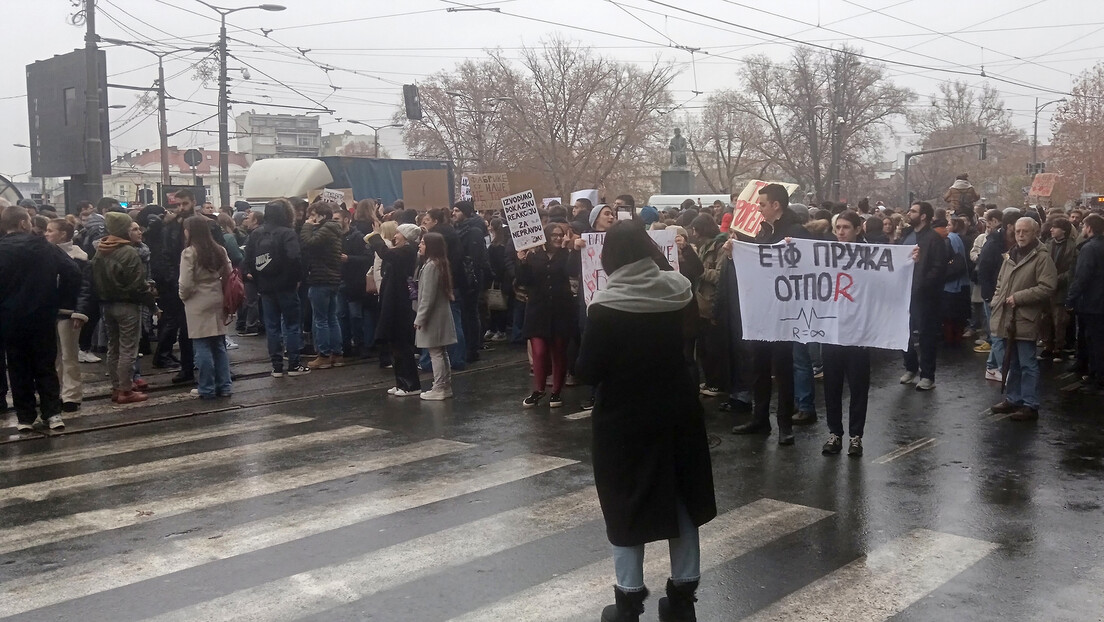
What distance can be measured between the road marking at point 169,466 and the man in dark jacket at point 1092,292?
23.6 ft

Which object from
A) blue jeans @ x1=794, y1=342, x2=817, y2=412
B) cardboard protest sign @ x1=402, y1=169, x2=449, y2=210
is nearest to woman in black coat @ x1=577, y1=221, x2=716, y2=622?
blue jeans @ x1=794, y1=342, x2=817, y2=412

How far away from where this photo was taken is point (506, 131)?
49.7m

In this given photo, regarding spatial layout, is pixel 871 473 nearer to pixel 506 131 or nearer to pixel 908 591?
pixel 908 591

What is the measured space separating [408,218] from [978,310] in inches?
373

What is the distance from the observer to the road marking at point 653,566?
16.7ft

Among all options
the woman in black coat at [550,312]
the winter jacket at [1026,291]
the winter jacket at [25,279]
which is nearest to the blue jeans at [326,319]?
the woman in black coat at [550,312]

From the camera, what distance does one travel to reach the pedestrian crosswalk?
5242mm

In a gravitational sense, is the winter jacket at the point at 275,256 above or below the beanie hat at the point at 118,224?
below

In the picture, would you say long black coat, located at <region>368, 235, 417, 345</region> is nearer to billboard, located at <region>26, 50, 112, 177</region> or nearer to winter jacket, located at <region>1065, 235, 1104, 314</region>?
winter jacket, located at <region>1065, 235, 1104, 314</region>

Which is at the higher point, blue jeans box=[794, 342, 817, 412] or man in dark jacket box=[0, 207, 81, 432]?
man in dark jacket box=[0, 207, 81, 432]

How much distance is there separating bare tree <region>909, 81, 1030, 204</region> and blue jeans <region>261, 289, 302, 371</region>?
239ft

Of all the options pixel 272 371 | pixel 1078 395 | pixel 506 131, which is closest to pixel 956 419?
pixel 1078 395

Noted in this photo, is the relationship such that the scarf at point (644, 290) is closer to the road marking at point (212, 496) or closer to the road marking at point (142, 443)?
the road marking at point (212, 496)

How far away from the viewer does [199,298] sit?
11172mm
